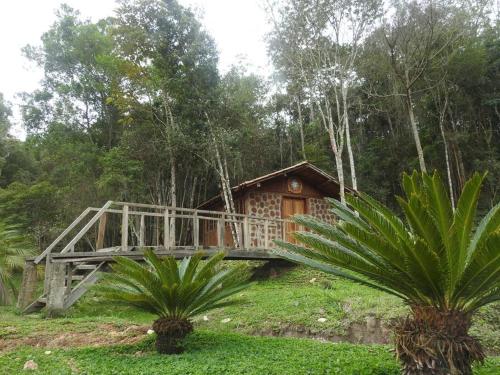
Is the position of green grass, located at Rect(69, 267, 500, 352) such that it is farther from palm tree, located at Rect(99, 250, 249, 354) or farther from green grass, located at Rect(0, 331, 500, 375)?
green grass, located at Rect(0, 331, 500, 375)

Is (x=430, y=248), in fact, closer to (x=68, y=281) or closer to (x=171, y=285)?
(x=171, y=285)

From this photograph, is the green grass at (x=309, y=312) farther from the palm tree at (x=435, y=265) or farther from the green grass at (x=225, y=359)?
the palm tree at (x=435, y=265)

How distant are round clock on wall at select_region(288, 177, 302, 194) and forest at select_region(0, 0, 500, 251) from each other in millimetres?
1896

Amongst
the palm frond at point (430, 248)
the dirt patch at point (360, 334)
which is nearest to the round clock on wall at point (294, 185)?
the dirt patch at point (360, 334)

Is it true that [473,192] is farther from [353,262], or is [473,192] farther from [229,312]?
[229,312]

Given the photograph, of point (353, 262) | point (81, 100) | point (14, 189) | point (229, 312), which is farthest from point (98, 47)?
point (353, 262)

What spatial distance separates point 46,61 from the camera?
2231cm

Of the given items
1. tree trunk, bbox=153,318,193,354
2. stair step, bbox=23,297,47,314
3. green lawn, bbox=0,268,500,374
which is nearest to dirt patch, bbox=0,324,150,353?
green lawn, bbox=0,268,500,374

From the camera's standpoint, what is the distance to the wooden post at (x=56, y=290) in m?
7.17

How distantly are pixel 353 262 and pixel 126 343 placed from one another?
3.82 metres

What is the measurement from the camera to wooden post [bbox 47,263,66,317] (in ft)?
23.5

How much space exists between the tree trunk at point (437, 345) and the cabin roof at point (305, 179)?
33.6 feet

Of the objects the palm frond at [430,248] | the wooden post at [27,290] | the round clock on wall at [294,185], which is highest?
the round clock on wall at [294,185]

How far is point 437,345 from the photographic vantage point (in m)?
3.40
